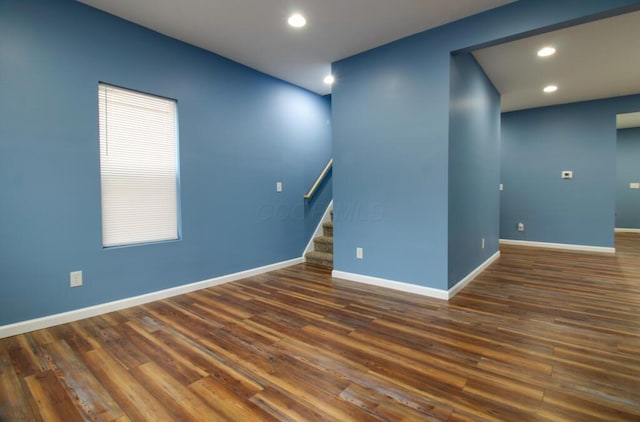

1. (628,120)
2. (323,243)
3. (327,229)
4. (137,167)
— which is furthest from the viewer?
(628,120)

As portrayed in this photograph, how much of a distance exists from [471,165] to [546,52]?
1.49m

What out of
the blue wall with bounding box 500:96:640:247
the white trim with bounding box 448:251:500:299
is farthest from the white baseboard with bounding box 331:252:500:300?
the blue wall with bounding box 500:96:640:247

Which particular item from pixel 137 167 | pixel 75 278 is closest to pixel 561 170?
pixel 137 167

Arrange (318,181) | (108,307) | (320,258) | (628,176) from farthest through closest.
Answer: (628,176) → (318,181) → (320,258) → (108,307)

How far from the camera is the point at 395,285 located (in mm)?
3496

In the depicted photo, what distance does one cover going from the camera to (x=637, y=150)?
7.87 meters

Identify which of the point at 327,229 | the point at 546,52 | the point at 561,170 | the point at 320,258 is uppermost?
the point at 546,52

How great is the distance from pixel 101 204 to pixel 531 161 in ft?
23.6

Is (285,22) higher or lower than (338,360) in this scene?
higher

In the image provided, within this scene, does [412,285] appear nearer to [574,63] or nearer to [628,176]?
[574,63]

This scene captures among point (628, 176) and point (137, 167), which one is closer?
point (137, 167)

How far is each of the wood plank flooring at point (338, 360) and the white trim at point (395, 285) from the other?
0.14 metres

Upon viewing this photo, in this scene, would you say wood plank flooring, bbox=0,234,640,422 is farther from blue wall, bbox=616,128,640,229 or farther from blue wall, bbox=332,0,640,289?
blue wall, bbox=616,128,640,229

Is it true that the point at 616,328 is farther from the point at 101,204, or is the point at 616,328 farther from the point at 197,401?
the point at 101,204
